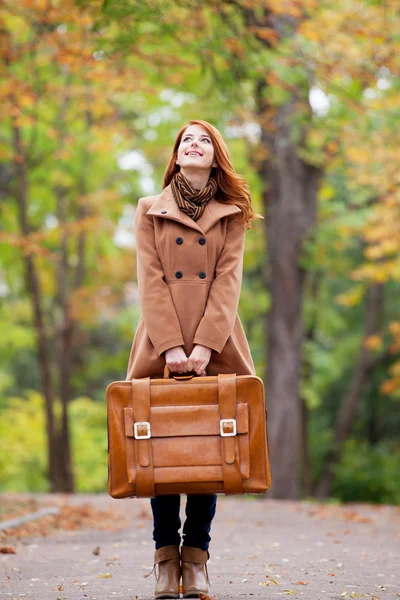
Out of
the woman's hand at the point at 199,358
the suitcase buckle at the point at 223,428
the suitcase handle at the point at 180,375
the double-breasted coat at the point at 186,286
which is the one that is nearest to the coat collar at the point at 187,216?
the double-breasted coat at the point at 186,286

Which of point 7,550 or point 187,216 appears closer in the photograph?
point 187,216

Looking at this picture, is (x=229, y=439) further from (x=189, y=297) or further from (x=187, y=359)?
(x=189, y=297)

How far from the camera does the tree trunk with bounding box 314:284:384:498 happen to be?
64.5ft

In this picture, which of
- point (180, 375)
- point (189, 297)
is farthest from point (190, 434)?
point (189, 297)

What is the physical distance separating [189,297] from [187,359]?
1.02 ft

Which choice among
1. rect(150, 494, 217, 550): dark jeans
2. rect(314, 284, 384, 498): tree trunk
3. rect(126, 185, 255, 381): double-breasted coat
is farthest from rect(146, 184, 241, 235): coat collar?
rect(314, 284, 384, 498): tree trunk

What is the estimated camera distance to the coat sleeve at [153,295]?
175 inches

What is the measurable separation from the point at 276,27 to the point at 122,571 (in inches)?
329

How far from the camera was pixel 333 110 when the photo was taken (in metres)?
11.2

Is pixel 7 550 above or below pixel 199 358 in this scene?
below

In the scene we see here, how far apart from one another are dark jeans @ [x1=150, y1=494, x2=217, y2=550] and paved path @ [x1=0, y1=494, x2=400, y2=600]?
312 millimetres

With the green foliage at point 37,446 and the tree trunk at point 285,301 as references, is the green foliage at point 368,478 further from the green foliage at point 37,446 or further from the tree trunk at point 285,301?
the tree trunk at point 285,301

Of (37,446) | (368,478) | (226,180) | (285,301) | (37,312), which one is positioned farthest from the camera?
(368,478)

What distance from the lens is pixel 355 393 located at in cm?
1972
